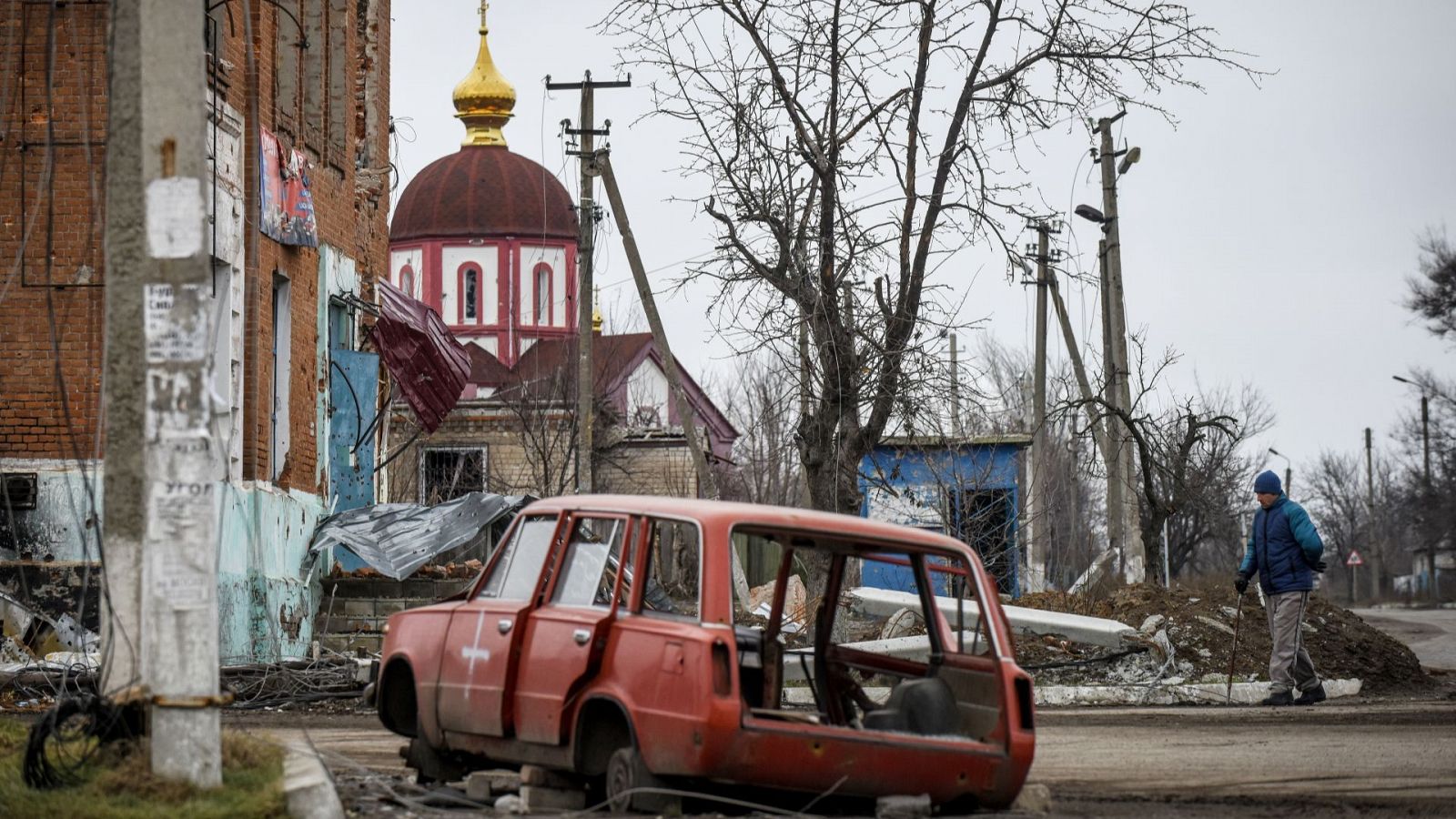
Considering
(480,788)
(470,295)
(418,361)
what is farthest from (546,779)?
(470,295)

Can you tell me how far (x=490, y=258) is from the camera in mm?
67188

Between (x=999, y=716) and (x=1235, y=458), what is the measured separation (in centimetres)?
6701

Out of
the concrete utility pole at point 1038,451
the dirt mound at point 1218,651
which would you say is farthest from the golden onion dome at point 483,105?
the dirt mound at point 1218,651

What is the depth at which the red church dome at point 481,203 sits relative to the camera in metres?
Result: 67.1

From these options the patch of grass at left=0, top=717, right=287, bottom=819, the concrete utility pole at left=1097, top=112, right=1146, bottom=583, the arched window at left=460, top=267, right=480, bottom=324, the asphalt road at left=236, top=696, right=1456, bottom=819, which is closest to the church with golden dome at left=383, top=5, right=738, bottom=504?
the arched window at left=460, top=267, right=480, bottom=324

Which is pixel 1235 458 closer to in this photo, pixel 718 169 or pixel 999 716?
pixel 718 169

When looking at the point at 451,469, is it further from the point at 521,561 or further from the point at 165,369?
the point at 165,369

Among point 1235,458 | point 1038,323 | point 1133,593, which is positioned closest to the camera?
point 1133,593

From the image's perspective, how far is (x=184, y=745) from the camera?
7934 millimetres

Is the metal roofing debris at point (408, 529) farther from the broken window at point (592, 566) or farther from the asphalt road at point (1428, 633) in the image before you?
the broken window at point (592, 566)

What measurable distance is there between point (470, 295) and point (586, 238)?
1365 inches

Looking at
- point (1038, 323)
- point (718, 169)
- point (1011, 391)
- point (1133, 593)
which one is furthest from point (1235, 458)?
point (718, 169)

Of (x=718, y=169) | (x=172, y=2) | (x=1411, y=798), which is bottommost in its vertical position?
(x=1411, y=798)

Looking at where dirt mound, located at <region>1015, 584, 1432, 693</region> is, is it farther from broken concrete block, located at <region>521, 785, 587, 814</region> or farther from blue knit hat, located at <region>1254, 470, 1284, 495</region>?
broken concrete block, located at <region>521, 785, 587, 814</region>
